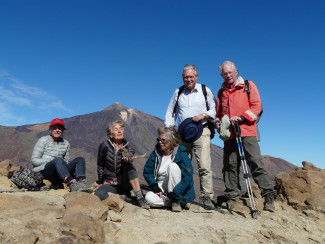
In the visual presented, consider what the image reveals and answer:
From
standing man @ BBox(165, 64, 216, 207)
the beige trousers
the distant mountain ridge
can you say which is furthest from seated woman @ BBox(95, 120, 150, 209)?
the distant mountain ridge

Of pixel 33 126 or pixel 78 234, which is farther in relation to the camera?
pixel 33 126

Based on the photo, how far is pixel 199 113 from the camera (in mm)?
5918

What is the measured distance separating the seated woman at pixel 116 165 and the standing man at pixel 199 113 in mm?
1282

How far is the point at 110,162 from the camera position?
5.34m

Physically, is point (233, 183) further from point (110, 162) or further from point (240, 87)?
point (110, 162)

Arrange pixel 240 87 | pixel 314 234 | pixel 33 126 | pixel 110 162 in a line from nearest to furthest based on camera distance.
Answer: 1. pixel 314 234
2. pixel 110 162
3. pixel 240 87
4. pixel 33 126

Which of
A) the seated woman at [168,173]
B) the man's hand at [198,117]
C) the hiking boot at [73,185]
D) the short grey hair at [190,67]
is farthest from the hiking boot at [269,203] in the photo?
the hiking boot at [73,185]

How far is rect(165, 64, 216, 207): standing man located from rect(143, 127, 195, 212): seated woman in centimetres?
59

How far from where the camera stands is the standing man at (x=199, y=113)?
5.75m

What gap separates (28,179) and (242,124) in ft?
15.3

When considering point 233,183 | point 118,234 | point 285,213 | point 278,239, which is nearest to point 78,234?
point 118,234

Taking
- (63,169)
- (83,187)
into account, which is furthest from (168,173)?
(63,169)

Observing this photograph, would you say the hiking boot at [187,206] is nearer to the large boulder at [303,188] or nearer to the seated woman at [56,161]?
the seated woman at [56,161]

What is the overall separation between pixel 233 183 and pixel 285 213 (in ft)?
4.31
